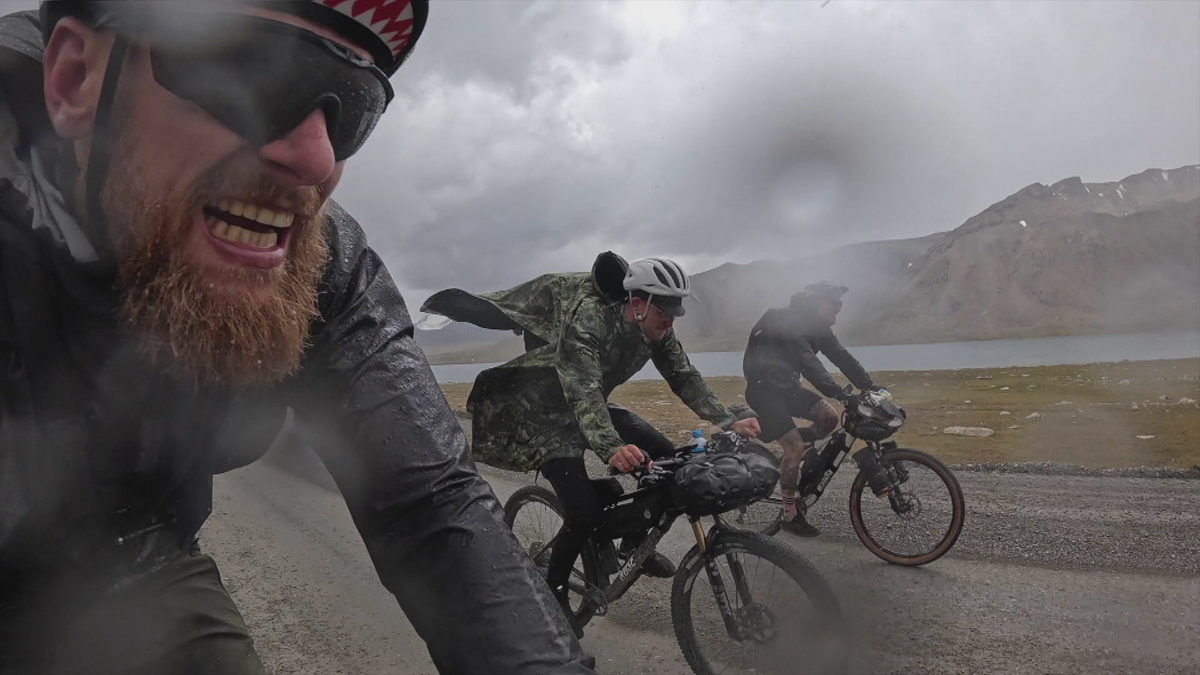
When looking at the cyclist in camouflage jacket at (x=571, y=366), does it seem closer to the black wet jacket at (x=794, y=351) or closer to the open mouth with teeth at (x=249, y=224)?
the black wet jacket at (x=794, y=351)

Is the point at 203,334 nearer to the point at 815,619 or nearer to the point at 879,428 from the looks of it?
the point at 815,619

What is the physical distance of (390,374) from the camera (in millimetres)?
1638

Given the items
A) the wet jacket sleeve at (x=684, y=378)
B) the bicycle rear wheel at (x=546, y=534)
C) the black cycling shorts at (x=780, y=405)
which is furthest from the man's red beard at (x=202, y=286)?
the black cycling shorts at (x=780, y=405)

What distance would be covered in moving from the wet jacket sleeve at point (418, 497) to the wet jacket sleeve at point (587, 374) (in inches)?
92.3

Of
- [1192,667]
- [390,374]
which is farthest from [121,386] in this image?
[1192,667]

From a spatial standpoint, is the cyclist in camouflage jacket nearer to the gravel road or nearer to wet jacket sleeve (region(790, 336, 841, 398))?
the gravel road

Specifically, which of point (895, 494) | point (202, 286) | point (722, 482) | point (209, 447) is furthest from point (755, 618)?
point (202, 286)

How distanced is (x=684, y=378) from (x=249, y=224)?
3.83 metres

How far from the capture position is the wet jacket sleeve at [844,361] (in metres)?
7.12

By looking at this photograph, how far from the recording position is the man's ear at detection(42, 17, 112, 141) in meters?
1.27

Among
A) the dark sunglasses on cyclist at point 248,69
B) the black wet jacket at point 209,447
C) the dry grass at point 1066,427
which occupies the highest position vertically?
the dark sunglasses on cyclist at point 248,69

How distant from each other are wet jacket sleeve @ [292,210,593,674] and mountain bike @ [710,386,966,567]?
184 inches

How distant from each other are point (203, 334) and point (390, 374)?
42 centimetres

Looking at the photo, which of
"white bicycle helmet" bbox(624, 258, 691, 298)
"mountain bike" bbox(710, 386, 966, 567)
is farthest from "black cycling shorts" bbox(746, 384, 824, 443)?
"white bicycle helmet" bbox(624, 258, 691, 298)
